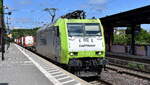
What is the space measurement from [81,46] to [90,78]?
6.16ft

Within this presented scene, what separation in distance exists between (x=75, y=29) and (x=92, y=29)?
0.91 meters

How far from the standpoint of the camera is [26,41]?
62250 mm

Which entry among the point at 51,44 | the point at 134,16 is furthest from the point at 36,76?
the point at 134,16

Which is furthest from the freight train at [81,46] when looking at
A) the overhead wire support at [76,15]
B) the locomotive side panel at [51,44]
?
the overhead wire support at [76,15]

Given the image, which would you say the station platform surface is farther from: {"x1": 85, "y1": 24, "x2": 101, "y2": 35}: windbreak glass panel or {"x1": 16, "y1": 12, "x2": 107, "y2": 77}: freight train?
{"x1": 85, "y1": 24, "x2": 101, "y2": 35}: windbreak glass panel

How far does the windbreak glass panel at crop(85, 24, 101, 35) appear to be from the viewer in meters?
17.8

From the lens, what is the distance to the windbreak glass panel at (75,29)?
17469 millimetres

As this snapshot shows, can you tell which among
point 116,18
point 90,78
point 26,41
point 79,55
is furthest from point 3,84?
point 26,41

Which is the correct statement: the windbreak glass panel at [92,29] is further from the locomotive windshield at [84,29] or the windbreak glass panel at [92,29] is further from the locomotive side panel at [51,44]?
the locomotive side panel at [51,44]

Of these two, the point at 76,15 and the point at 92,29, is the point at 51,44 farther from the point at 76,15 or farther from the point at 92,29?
the point at 92,29

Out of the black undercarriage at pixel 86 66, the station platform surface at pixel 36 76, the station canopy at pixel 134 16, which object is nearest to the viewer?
the station platform surface at pixel 36 76

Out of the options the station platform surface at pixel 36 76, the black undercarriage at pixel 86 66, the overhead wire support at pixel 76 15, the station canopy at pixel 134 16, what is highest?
the station canopy at pixel 134 16

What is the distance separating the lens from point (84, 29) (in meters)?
17.8

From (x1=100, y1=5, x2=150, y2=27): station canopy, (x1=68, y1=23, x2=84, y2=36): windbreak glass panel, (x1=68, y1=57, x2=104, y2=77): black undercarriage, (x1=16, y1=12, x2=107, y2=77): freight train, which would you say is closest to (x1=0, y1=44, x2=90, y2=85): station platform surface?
(x1=68, y1=57, x2=104, y2=77): black undercarriage
